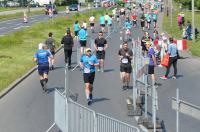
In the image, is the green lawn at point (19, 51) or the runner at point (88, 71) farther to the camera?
the green lawn at point (19, 51)

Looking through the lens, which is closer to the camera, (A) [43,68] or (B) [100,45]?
(A) [43,68]

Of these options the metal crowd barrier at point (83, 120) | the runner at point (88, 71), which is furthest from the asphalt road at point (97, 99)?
the metal crowd barrier at point (83, 120)

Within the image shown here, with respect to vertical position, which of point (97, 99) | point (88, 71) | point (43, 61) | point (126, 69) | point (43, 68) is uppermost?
point (43, 61)

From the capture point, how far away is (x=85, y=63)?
19.4 m

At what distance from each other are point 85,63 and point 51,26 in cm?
4002

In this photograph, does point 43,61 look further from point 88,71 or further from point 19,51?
point 19,51

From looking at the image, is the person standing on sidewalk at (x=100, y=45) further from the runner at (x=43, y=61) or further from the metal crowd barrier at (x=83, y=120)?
the metal crowd barrier at (x=83, y=120)

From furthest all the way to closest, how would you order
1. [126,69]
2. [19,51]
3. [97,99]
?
1. [19,51]
2. [126,69]
3. [97,99]

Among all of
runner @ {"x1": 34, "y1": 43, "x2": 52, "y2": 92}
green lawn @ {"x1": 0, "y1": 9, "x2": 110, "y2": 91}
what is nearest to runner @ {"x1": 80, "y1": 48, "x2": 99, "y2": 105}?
runner @ {"x1": 34, "y1": 43, "x2": 52, "y2": 92}

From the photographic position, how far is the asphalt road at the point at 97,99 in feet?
54.5

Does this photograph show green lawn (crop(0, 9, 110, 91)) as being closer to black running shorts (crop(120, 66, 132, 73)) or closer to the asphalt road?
the asphalt road

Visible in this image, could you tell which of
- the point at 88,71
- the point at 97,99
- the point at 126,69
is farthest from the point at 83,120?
the point at 126,69

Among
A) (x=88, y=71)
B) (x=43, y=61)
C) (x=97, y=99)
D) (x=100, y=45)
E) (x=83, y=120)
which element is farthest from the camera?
(x=100, y=45)

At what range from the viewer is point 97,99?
2028cm
